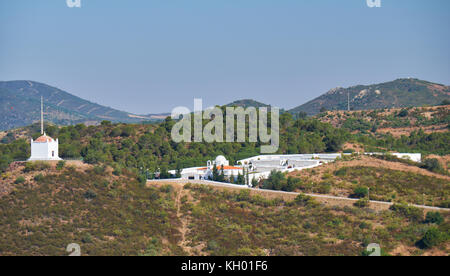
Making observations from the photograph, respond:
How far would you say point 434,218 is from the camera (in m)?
44.3

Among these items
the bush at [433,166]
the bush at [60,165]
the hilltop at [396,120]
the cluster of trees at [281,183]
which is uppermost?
the hilltop at [396,120]

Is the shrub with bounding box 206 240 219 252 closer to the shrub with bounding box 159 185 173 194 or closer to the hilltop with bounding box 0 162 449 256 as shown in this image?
the hilltop with bounding box 0 162 449 256

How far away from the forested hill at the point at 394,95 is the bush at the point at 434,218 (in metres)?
112

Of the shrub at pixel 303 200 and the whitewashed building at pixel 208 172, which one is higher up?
the whitewashed building at pixel 208 172

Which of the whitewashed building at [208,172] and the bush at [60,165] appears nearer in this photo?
the bush at [60,165]

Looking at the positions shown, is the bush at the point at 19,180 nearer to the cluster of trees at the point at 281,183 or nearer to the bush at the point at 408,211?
the cluster of trees at the point at 281,183

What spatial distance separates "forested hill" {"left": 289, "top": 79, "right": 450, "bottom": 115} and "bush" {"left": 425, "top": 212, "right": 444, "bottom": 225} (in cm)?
11179

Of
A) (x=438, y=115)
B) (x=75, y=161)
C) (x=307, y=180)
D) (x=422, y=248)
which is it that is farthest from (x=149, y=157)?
(x=438, y=115)

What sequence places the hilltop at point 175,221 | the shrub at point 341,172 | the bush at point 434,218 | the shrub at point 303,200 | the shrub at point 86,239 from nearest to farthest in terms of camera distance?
the hilltop at point 175,221 < the shrub at point 86,239 < the bush at point 434,218 < the shrub at point 303,200 < the shrub at point 341,172

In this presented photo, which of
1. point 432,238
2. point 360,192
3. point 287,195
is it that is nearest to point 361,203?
point 360,192

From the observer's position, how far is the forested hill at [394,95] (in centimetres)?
15875

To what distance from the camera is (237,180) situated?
57312 millimetres

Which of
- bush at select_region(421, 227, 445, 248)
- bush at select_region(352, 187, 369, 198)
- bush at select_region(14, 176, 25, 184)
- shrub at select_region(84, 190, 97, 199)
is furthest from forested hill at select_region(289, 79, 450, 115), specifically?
bush at select_region(14, 176, 25, 184)


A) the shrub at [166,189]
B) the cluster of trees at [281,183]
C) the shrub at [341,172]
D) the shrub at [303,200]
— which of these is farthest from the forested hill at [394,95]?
the shrub at [166,189]
